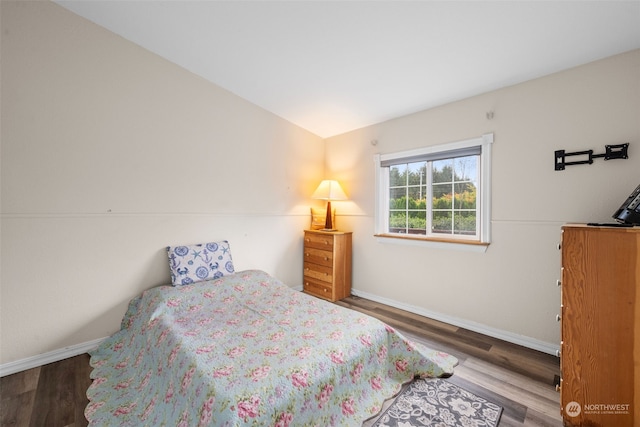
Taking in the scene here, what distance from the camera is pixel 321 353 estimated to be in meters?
1.41

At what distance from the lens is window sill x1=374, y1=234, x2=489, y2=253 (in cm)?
245

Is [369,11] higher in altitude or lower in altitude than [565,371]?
higher

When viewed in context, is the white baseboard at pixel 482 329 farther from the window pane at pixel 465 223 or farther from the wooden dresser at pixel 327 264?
the window pane at pixel 465 223

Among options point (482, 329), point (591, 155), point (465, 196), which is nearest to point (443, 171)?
point (465, 196)

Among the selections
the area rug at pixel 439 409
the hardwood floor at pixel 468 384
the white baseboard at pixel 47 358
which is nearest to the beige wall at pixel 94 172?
the white baseboard at pixel 47 358

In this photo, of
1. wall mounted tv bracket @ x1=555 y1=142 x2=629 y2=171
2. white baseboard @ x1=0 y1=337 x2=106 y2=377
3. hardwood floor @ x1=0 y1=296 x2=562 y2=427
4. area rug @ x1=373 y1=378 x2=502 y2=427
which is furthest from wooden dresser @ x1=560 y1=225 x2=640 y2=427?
white baseboard @ x1=0 y1=337 x2=106 y2=377

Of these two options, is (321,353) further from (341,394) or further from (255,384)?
(255,384)

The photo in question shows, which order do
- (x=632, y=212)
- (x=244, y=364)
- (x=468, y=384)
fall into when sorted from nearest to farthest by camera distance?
(x=244, y=364) < (x=632, y=212) < (x=468, y=384)

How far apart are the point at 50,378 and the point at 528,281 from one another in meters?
3.75

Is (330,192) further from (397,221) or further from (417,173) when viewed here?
(417,173)

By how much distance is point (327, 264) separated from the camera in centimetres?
A: 330

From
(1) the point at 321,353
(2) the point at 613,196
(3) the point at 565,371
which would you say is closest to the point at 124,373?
(1) the point at 321,353

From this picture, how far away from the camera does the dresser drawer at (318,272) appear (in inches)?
129

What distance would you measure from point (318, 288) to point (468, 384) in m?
2.00
